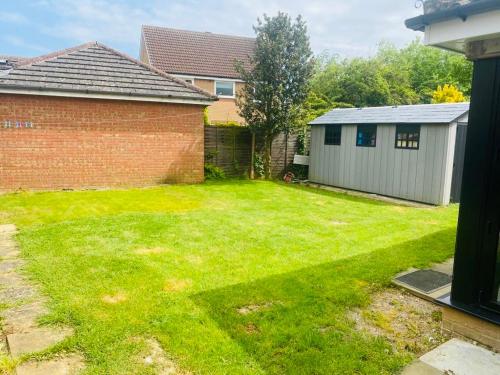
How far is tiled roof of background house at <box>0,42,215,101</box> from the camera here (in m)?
11.2

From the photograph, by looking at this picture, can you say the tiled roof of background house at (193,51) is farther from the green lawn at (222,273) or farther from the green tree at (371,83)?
the green lawn at (222,273)

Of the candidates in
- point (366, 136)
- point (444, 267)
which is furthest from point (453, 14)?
point (366, 136)

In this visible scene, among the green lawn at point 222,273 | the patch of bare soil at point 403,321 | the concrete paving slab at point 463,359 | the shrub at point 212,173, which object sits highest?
the shrub at point 212,173

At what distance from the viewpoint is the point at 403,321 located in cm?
405

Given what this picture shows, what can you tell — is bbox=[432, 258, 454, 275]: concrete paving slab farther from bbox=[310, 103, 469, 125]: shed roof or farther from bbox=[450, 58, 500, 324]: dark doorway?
bbox=[310, 103, 469, 125]: shed roof

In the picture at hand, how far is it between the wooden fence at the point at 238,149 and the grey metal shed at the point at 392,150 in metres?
1.36

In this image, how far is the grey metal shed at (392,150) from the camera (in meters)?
10.4

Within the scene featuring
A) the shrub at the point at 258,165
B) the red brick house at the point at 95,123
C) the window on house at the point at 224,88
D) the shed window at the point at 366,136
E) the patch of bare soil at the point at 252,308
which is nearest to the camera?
the patch of bare soil at the point at 252,308

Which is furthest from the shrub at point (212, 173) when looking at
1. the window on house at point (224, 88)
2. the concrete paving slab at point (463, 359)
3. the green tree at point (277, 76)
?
the concrete paving slab at point (463, 359)

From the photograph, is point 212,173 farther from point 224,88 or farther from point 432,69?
point 432,69

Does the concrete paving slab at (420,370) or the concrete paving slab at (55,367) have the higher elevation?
the concrete paving slab at (55,367)

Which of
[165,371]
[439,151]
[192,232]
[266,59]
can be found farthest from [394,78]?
[165,371]

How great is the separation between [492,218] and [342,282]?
2.05m

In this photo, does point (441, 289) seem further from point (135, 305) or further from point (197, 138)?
point (197, 138)
